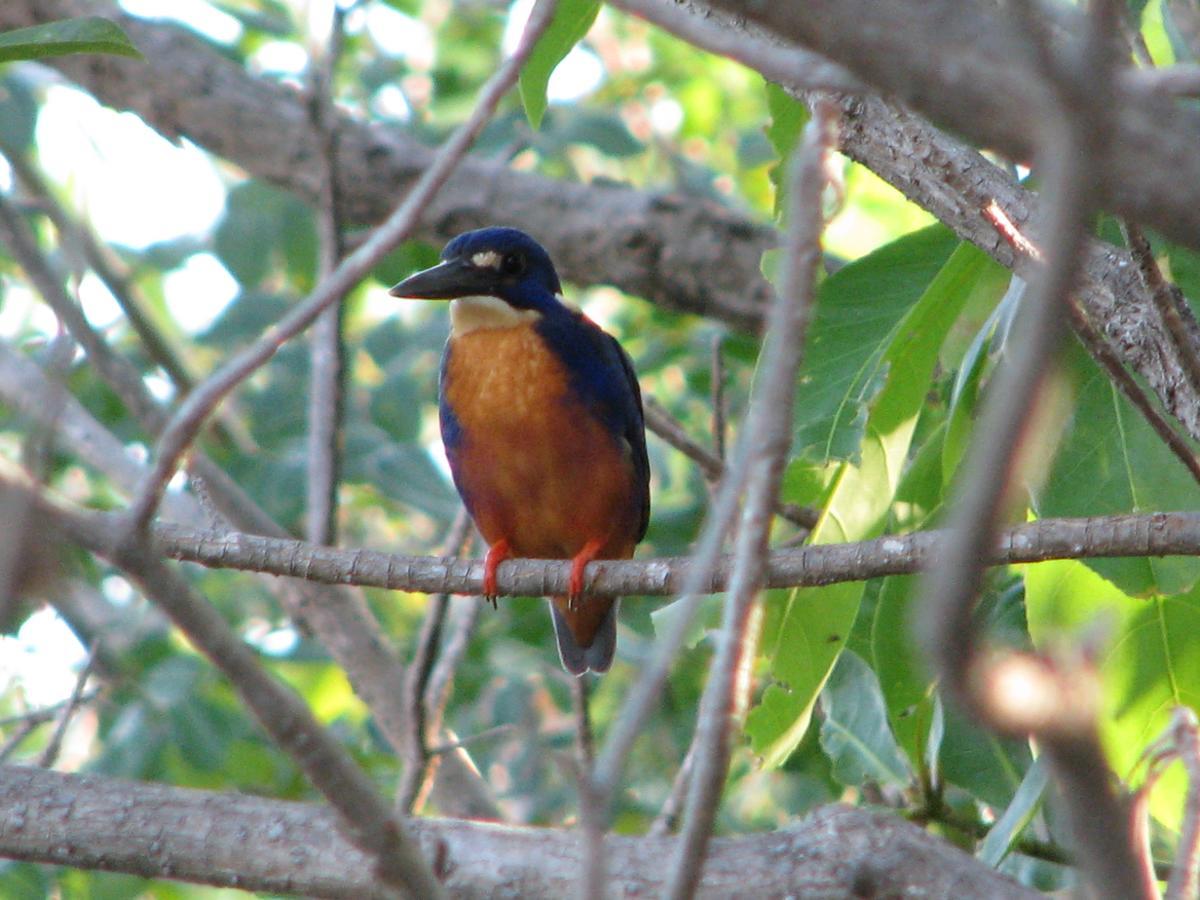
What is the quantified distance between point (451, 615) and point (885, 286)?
3.68m

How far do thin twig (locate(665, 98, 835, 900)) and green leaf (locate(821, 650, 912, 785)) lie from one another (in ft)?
7.34

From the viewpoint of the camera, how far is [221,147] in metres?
6.08

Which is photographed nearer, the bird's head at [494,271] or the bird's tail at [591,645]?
the bird's head at [494,271]

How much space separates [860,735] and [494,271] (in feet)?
6.52

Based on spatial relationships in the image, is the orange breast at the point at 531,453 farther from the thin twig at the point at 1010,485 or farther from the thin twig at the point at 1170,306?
the thin twig at the point at 1010,485

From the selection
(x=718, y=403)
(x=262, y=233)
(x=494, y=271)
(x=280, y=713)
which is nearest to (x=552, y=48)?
(x=718, y=403)

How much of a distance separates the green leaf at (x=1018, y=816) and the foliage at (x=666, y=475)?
0.04 ft

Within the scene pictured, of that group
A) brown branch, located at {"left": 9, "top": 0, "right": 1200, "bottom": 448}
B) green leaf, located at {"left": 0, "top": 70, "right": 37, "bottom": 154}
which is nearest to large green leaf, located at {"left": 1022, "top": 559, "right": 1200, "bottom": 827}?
brown branch, located at {"left": 9, "top": 0, "right": 1200, "bottom": 448}

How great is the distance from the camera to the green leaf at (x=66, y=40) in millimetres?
3080

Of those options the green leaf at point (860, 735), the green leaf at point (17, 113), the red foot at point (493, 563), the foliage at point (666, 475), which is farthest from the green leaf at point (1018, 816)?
the green leaf at point (17, 113)

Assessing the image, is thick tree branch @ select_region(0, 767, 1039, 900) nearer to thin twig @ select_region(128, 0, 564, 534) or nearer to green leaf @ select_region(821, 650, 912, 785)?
green leaf @ select_region(821, 650, 912, 785)

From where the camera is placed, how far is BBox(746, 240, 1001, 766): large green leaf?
11.6 feet

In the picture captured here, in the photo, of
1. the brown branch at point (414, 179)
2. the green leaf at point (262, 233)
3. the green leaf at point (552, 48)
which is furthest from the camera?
the green leaf at point (262, 233)

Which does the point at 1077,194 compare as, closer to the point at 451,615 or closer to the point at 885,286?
the point at 885,286
